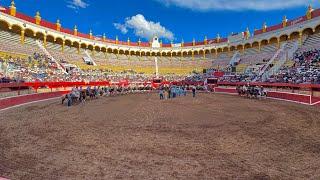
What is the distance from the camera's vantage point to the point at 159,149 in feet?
26.7

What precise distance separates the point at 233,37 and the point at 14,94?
175 ft

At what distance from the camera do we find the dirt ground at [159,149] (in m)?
6.27

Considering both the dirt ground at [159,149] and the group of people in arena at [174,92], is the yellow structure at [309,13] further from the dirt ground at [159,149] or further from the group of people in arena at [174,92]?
the dirt ground at [159,149]

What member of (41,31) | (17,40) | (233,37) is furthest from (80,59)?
(233,37)

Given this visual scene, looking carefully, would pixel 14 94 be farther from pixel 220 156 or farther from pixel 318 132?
pixel 318 132

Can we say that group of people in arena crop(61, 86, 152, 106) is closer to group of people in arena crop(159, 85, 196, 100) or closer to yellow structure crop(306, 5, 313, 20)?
group of people in arena crop(159, 85, 196, 100)

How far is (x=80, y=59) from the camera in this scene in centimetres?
5697

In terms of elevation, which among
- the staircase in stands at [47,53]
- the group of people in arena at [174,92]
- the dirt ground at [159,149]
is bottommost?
the dirt ground at [159,149]

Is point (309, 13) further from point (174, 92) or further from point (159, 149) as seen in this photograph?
point (159, 149)

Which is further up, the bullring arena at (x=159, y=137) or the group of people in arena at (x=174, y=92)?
the group of people in arena at (x=174, y=92)

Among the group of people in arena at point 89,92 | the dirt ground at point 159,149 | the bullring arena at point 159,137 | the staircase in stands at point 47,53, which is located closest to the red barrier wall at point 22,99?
the bullring arena at point 159,137

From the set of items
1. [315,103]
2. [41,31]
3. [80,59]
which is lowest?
[315,103]

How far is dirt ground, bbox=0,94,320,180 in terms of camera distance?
627 cm

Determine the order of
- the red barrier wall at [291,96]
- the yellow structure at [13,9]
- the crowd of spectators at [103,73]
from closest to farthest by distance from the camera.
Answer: the red barrier wall at [291,96]
the crowd of spectators at [103,73]
the yellow structure at [13,9]
